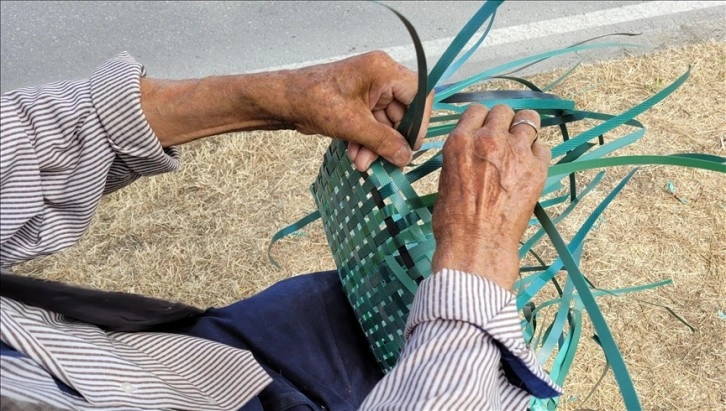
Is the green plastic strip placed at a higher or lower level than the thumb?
lower

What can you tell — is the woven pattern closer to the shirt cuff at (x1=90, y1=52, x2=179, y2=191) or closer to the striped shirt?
the striped shirt

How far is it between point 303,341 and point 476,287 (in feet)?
1.07

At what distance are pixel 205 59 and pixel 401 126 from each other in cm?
155

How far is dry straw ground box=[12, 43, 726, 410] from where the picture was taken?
1437mm

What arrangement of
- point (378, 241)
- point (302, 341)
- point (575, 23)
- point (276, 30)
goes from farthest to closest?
1. point (276, 30)
2. point (575, 23)
3. point (302, 341)
4. point (378, 241)

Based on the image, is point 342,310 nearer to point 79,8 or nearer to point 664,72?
point 664,72

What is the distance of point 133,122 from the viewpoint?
0.88 metres

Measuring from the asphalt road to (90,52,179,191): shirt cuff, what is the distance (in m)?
1.27

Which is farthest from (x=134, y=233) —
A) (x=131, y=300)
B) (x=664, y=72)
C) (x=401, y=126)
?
(x=664, y=72)

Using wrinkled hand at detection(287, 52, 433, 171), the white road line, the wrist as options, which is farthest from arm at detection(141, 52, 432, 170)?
the white road line

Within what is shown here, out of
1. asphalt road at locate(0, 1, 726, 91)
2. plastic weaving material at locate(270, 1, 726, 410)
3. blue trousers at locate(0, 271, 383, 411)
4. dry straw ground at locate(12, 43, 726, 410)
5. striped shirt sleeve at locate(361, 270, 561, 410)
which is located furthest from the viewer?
asphalt road at locate(0, 1, 726, 91)

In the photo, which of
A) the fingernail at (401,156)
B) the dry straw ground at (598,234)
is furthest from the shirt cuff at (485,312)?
the dry straw ground at (598,234)

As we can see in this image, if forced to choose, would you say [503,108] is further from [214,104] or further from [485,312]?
[214,104]

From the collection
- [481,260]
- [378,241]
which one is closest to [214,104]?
[378,241]
